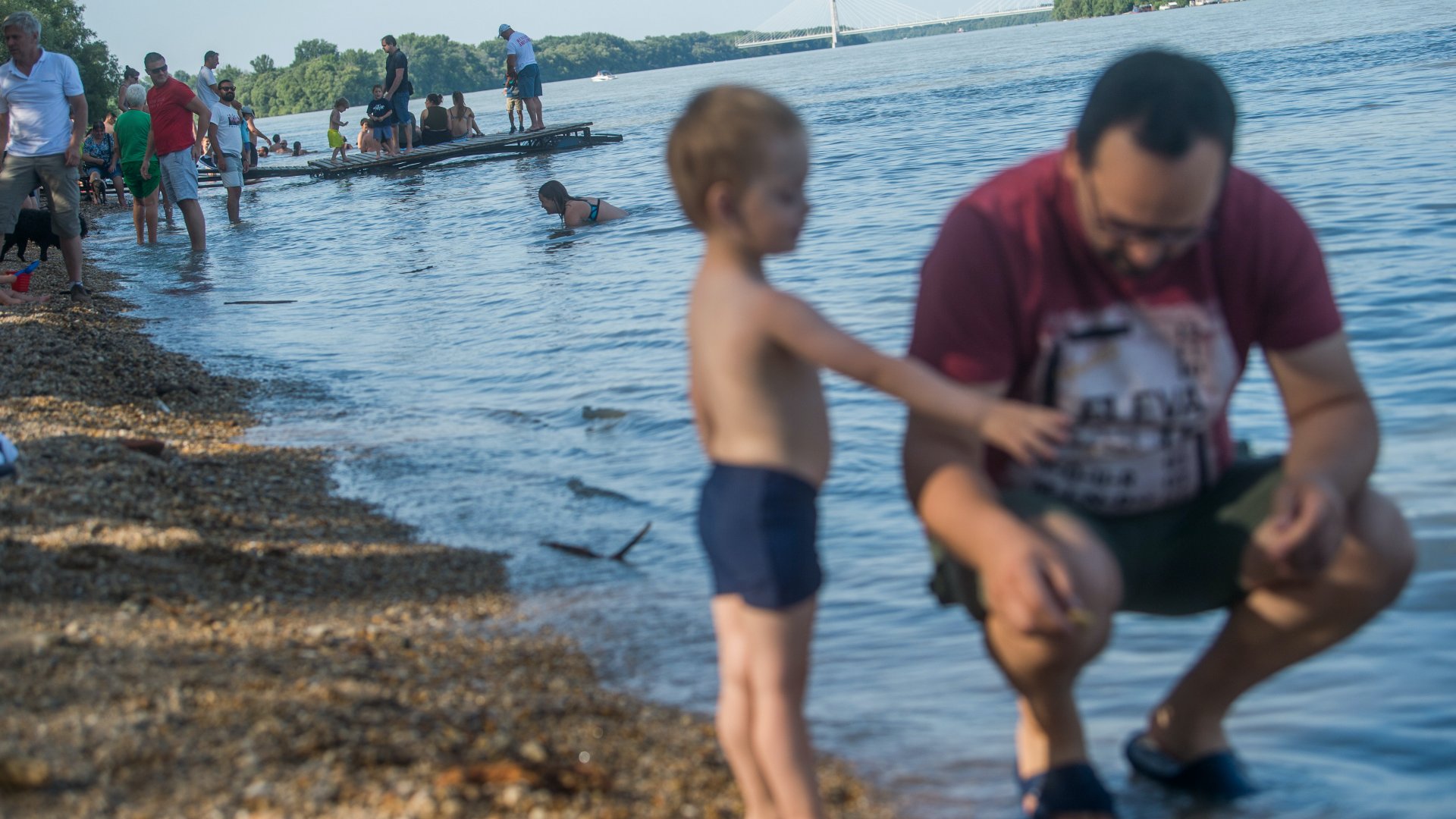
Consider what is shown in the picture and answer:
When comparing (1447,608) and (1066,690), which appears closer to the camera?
(1066,690)

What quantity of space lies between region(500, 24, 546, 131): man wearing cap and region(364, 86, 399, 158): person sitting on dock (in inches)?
98.3

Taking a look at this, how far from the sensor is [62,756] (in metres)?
2.45

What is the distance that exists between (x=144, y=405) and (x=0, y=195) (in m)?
3.36

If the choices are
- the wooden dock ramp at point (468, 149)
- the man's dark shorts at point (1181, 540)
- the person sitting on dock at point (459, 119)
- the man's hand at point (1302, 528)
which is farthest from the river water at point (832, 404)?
the person sitting on dock at point (459, 119)

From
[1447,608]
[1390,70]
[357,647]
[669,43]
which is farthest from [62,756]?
[669,43]

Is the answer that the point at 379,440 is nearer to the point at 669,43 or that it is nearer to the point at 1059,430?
the point at 1059,430

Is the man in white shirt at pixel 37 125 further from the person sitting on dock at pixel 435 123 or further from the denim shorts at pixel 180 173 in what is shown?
the person sitting on dock at pixel 435 123

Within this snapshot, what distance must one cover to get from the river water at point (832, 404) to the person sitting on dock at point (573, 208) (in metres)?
0.23

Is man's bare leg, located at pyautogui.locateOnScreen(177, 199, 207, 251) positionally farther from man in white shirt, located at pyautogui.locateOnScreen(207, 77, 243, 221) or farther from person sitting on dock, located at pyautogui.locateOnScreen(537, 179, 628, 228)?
person sitting on dock, located at pyautogui.locateOnScreen(537, 179, 628, 228)

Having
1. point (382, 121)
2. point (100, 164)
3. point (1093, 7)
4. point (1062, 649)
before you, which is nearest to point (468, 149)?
point (382, 121)

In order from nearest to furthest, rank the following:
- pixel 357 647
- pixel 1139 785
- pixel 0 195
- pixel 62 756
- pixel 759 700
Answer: pixel 759 700
pixel 62 756
pixel 1139 785
pixel 357 647
pixel 0 195

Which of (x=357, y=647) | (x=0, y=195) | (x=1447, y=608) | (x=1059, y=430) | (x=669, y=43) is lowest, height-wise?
(x=1447, y=608)

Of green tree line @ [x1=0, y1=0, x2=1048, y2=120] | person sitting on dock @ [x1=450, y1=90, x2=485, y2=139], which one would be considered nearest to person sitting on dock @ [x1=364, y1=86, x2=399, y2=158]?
person sitting on dock @ [x1=450, y1=90, x2=485, y2=139]

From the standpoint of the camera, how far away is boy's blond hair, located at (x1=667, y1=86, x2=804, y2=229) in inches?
85.6
